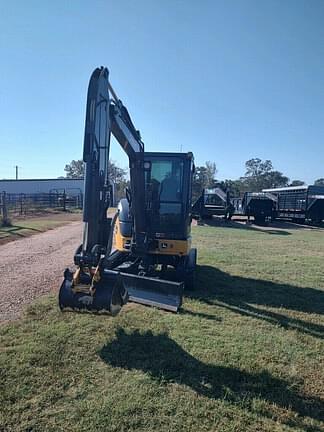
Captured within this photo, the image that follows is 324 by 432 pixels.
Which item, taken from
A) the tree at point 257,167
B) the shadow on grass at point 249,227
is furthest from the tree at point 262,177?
the shadow on grass at point 249,227

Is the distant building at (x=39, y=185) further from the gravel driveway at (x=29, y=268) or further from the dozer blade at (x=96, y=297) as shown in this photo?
the dozer blade at (x=96, y=297)

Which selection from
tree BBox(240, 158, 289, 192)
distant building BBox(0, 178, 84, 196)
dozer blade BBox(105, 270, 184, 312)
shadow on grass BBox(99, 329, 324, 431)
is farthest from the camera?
tree BBox(240, 158, 289, 192)

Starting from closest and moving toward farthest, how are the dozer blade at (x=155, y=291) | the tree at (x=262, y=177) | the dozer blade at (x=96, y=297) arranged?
the dozer blade at (x=96, y=297), the dozer blade at (x=155, y=291), the tree at (x=262, y=177)

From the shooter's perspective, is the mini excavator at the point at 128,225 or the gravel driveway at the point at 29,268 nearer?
the mini excavator at the point at 128,225

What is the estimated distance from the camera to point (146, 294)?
14.5 feet

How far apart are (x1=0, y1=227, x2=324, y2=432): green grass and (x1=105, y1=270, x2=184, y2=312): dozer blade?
0.29m

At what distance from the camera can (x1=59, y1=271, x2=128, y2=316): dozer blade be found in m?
3.44

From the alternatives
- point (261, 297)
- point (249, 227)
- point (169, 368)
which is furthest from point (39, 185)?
point (169, 368)

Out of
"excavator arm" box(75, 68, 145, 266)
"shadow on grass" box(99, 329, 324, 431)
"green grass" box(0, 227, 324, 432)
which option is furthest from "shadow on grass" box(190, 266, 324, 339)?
"excavator arm" box(75, 68, 145, 266)

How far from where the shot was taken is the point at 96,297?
11.4 feet

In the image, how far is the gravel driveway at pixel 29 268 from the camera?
5281mm

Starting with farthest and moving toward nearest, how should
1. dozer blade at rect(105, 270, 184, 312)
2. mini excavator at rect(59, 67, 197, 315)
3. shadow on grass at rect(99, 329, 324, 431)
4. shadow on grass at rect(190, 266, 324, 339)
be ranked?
shadow on grass at rect(190, 266, 324, 339) → dozer blade at rect(105, 270, 184, 312) → mini excavator at rect(59, 67, 197, 315) → shadow on grass at rect(99, 329, 324, 431)

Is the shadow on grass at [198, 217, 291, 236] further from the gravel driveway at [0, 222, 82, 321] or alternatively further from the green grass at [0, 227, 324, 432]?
the green grass at [0, 227, 324, 432]

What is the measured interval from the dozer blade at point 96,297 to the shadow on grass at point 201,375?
50cm
